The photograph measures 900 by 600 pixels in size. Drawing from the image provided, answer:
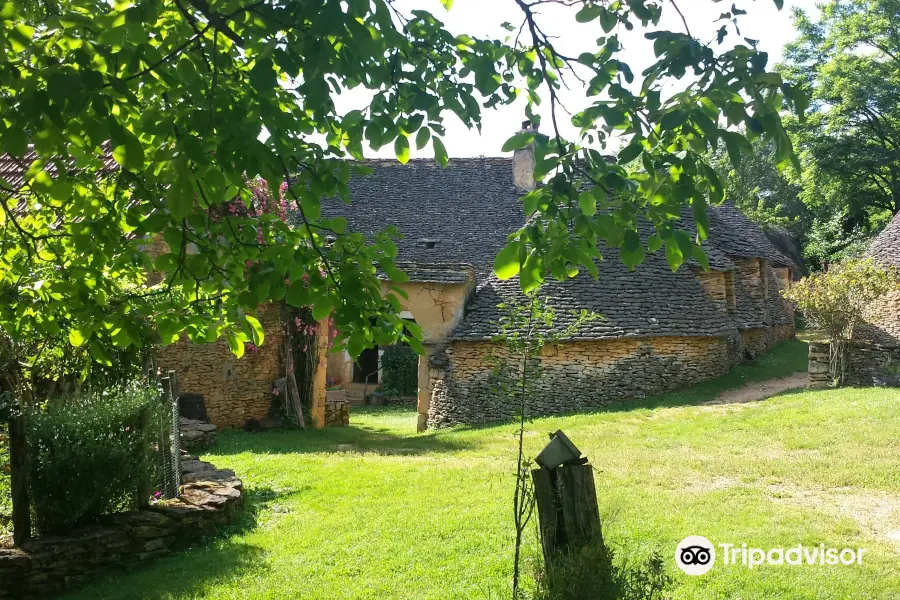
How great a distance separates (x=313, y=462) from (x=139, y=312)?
7.59 metres

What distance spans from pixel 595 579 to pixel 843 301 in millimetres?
15041

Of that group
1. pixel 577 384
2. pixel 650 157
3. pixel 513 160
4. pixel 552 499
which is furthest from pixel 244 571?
pixel 513 160

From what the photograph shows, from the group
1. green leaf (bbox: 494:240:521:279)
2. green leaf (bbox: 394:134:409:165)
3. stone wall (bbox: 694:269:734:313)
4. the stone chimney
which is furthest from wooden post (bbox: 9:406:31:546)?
stone wall (bbox: 694:269:734:313)

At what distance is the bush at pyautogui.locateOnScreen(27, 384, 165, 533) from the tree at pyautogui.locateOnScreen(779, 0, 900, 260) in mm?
29326

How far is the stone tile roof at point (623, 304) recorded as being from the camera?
17.1 meters

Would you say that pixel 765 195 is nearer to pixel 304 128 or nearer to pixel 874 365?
pixel 874 365

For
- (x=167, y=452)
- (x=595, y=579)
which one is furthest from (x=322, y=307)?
(x=167, y=452)

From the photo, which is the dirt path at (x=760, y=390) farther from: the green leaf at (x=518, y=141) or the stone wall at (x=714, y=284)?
the green leaf at (x=518, y=141)

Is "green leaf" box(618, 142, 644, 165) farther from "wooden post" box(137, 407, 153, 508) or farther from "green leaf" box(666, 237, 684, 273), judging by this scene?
"wooden post" box(137, 407, 153, 508)

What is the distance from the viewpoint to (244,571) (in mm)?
5980

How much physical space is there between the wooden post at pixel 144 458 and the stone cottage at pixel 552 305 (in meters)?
10.3

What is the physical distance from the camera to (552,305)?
15188mm

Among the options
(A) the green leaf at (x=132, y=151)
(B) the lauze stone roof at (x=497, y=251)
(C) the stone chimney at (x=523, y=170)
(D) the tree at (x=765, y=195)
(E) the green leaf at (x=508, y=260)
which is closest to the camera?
(A) the green leaf at (x=132, y=151)

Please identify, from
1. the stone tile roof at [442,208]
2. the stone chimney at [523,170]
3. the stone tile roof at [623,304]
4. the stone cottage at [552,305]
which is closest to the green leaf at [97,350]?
the stone cottage at [552,305]
